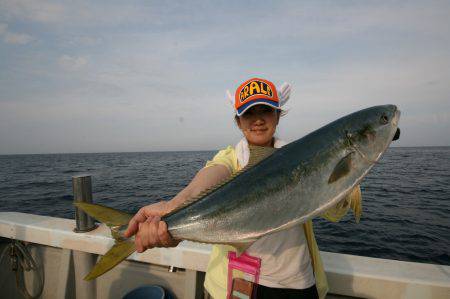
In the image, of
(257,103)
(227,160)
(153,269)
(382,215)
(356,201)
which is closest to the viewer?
(356,201)

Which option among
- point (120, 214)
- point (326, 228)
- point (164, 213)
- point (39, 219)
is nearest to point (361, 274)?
point (164, 213)

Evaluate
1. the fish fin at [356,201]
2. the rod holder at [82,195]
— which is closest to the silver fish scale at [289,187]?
the fish fin at [356,201]

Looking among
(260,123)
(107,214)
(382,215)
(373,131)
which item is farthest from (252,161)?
(382,215)

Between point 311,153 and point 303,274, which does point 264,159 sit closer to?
point 311,153

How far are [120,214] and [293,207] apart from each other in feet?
5.54

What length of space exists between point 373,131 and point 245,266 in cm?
178

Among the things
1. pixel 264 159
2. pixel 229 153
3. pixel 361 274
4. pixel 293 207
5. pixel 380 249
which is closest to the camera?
pixel 293 207

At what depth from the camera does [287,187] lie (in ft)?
7.71

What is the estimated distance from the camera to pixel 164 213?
2.72m

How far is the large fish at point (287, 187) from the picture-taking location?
229cm

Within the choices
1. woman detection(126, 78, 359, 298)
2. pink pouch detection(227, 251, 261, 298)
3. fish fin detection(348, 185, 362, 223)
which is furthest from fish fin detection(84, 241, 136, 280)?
fish fin detection(348, 185, 362, 223)

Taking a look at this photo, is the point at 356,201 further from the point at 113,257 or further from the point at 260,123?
the point at 113,257

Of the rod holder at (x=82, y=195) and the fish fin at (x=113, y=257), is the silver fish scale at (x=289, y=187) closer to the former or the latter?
the fish fin at (x=113, y=257)

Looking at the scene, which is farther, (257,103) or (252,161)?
(257,103)
